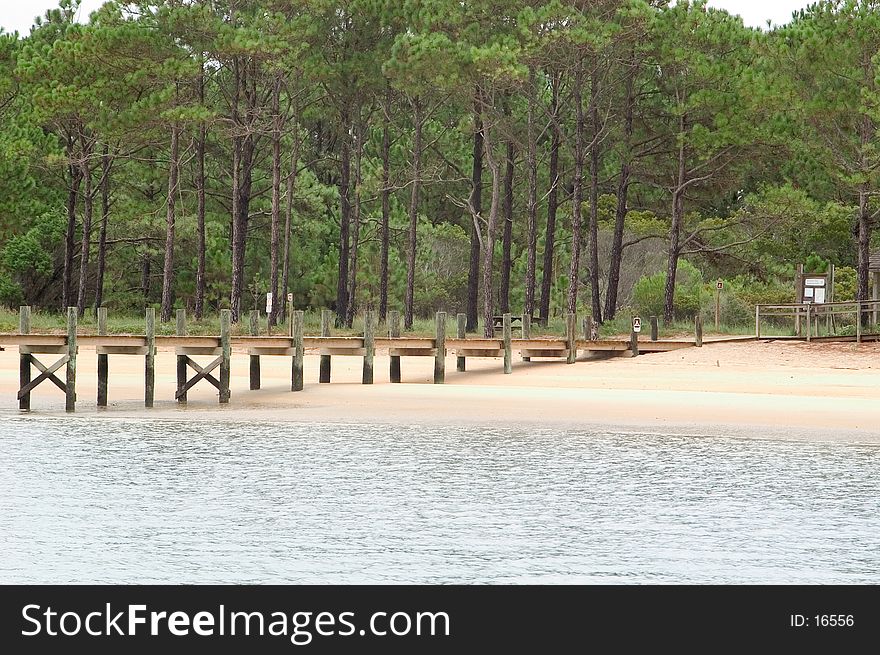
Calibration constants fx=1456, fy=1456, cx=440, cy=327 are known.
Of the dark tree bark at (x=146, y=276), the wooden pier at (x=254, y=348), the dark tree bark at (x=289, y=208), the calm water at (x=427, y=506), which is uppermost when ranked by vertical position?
the dark tree bark at (x=289, y=208)

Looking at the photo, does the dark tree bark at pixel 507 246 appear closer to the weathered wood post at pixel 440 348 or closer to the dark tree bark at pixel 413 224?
the dark tree bark at pixel 413 224

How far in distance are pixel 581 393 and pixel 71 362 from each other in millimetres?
11846

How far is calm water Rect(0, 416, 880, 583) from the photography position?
16.9 m

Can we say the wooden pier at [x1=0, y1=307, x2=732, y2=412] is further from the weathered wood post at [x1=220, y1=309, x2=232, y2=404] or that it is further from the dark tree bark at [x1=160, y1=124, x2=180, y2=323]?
the dark tree bark at [x1=160, y1=124, x2=180, y2=323]

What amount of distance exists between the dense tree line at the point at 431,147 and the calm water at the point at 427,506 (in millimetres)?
21673

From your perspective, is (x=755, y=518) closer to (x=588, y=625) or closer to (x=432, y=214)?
(x=588, y=625)

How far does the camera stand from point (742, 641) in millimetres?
14539

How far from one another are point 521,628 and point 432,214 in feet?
178

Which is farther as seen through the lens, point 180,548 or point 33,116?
point 33,116

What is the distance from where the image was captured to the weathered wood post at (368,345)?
35.5m

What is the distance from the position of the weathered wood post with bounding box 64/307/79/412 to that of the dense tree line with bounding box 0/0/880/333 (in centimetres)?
1889

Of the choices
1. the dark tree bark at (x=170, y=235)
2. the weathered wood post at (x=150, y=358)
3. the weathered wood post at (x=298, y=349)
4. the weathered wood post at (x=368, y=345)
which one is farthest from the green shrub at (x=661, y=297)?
the weathered wood post at (x=150, y=358)

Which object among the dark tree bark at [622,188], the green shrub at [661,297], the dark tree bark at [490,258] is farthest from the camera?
the green shrub at [661,297]

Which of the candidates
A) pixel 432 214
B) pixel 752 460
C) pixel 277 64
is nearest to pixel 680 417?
pixel 752 460
